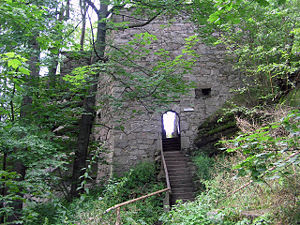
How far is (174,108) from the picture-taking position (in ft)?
33.4

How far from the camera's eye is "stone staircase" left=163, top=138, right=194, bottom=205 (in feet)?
26.3

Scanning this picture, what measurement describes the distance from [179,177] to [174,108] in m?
2.58

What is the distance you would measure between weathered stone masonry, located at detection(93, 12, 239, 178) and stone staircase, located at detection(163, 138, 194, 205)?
0.44 m

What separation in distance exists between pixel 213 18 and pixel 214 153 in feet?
20.2

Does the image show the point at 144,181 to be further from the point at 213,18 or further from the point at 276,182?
the point at 213,18

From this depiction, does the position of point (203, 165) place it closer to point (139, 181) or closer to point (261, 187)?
point (139, 181)

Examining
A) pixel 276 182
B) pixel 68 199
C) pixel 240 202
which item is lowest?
pixel 68 199

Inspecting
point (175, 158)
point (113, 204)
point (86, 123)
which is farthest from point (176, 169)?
point (113, 204)

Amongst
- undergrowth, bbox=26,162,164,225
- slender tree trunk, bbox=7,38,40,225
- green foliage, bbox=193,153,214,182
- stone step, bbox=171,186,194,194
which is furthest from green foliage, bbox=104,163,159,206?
slender tree trunk, bbox=7,38,40,225

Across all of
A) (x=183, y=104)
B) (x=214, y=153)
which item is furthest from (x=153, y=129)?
(x=214, y=153)

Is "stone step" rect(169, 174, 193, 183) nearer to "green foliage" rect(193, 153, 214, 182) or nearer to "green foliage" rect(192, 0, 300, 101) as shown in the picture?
"green foliage" rect(193, 153, 214, 182)

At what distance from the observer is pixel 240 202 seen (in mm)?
4258

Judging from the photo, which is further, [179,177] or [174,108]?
[174,108]

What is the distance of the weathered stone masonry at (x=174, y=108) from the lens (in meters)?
9.70
